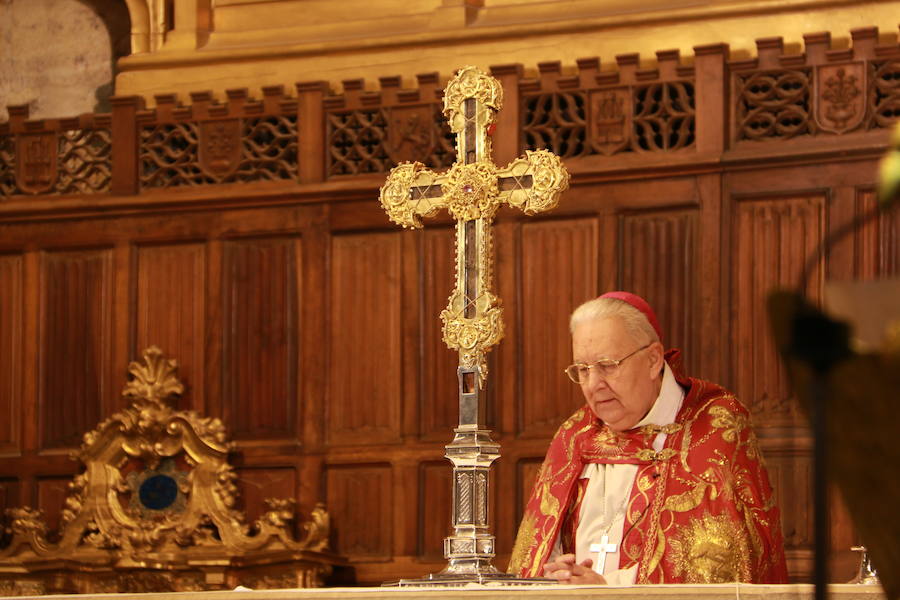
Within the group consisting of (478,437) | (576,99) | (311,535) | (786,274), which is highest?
(576,99)

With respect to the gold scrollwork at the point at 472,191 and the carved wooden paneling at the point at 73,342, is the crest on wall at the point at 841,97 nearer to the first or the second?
the gold scrollwork at the point at 472,191

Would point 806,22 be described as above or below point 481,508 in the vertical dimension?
above

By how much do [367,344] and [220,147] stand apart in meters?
1.43

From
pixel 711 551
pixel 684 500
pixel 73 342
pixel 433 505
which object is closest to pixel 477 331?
pixel 684 500

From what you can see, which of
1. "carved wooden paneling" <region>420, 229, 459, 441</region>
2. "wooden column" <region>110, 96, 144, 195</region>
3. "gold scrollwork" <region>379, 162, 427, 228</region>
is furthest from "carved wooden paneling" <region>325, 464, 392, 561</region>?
"gold scrollwork" <region>379, 162, 427, 228</region>

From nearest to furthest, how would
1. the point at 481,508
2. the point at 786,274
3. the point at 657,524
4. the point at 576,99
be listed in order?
the point at 481,508 → the point at 657,524 → the point at 786,274 → the point at 576,99

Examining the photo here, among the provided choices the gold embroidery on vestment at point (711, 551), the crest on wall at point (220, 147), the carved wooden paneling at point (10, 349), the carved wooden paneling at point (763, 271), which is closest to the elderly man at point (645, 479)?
the gold embroidery on vestment at point (711, 551)

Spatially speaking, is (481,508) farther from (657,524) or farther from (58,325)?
(58,325)

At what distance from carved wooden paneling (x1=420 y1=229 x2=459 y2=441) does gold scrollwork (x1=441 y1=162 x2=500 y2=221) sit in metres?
3.22

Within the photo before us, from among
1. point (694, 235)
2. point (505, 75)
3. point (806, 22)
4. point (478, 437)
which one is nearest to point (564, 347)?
point (694, 235)

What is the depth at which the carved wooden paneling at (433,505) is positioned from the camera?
866cm

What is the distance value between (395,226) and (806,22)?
2396 mm

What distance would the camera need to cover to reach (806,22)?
8.95m

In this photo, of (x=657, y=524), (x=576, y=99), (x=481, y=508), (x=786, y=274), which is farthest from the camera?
(x=576, y=99)
